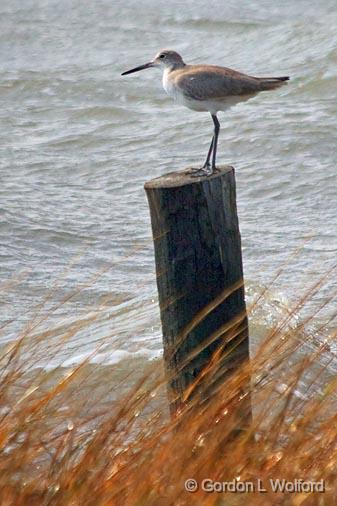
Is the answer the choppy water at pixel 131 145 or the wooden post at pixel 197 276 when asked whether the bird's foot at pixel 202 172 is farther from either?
the choppy water at pixel 131 145

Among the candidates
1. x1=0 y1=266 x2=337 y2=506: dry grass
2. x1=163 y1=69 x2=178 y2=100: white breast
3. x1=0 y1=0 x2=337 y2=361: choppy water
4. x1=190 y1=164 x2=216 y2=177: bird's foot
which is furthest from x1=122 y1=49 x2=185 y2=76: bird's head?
x1=0 y1=266 x2=337 y2=506: dry grass

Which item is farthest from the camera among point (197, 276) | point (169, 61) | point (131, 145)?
point (131, 145)

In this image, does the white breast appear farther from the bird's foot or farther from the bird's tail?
the bird's foot

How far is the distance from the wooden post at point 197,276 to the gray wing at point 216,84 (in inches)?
63.2

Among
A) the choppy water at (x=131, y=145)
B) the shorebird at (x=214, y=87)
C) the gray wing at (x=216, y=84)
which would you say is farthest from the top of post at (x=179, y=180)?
the gray wing at (x=216, y=84)

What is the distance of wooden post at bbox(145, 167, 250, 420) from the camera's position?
4773mm

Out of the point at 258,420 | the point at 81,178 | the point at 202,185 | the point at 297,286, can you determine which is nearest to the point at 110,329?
the point at 297,286

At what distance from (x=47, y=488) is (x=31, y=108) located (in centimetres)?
1202

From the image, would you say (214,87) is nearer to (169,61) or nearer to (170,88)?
(170,88)

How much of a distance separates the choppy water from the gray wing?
118 centimetres

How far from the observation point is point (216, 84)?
21.6 feet

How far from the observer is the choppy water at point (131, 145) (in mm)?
9234

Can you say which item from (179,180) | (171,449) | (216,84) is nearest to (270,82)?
(216,84)

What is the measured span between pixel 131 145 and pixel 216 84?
291 inches
